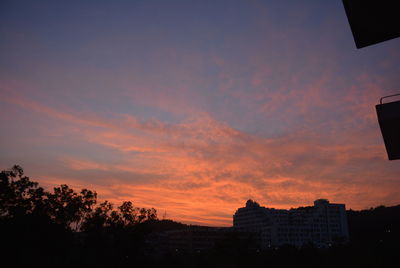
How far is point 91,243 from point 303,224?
113 meters

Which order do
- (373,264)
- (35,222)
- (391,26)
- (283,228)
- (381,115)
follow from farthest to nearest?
(283,228), (35,222), (373,264), (391,26), (381,115)

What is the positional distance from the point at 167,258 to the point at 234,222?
117 m

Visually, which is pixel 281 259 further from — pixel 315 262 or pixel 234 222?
pixel 234 222

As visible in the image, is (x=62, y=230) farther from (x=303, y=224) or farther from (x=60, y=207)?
(x=303, y=224)

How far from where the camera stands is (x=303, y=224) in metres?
143

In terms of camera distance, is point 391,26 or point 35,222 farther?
point 35,222

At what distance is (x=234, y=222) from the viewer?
166m

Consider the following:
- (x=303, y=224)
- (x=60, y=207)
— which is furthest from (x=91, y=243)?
(x=303, y=224)

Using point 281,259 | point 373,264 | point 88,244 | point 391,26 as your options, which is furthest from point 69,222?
point 391,26

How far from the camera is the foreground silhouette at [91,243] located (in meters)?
35.3

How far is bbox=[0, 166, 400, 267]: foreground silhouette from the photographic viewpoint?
116 feet

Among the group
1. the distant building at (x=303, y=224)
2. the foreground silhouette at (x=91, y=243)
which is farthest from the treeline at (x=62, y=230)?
the distant building at (x=303, y=224)

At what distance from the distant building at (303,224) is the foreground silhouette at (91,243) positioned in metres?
82.8

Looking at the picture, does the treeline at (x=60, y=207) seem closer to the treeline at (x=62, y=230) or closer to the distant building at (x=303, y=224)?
the treeline at (x=62, y=230)
